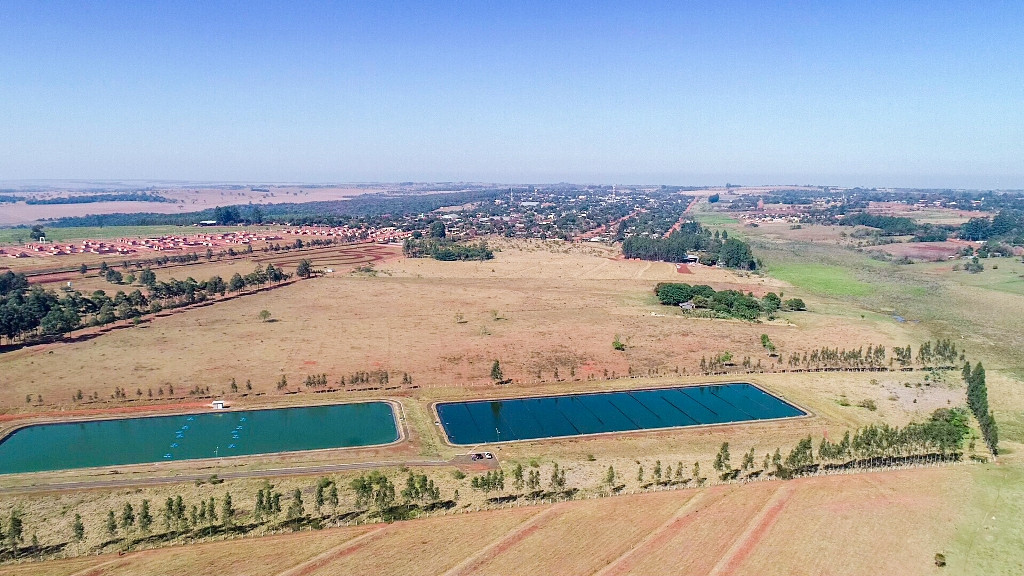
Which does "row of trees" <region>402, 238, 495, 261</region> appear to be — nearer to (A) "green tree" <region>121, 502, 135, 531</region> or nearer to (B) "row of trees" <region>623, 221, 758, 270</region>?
(B) "row of trees" <region>623, 221, 758, 270</region>

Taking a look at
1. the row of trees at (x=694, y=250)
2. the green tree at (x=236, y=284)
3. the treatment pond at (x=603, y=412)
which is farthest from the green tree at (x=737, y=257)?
the green tree at (x=236, y=284)

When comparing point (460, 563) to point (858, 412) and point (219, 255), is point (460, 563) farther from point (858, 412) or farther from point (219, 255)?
point (219, 255)

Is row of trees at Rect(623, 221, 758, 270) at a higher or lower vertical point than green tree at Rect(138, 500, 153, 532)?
higher

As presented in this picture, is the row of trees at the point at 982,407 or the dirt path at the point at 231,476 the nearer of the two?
the dirt path at the point at 231,476

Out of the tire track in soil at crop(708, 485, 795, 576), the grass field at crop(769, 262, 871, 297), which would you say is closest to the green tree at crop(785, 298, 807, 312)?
the grass field at crop(769, 262, 871, 297)

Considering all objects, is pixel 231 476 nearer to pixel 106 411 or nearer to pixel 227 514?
pixel 227 514

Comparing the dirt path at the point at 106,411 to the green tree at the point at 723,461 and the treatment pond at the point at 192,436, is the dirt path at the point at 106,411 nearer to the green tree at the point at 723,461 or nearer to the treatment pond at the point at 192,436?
the treatment pond at the point at 192,436

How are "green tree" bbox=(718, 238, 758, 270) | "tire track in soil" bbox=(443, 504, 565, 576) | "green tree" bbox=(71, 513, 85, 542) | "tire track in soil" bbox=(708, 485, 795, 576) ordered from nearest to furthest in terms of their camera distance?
"tire track in soil" bbox=(443, 504, 565, 576), "tire track in soil" bbox=(708, 485, 795, 576), "green tree" bbox=(71, 513, 85, 542), "green tree" bbox=(718, 238, 758, 270)
